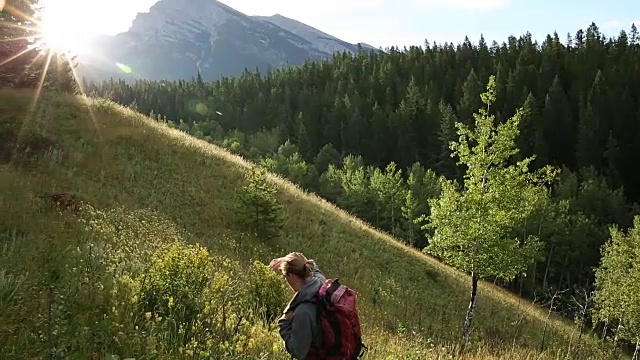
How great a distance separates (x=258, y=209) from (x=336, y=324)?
14193mm

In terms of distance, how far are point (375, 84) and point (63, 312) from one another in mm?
122477

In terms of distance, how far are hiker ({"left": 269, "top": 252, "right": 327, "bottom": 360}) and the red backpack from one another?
0.07 m

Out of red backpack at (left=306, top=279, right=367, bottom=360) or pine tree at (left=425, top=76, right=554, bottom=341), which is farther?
pine tree at (left=425, top=76, right=554, bottom=341)

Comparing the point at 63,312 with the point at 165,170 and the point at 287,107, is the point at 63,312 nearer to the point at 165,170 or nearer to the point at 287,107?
the point at 165,170

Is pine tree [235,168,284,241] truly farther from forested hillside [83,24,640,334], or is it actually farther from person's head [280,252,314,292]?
forested hillside [83,24,640,334]

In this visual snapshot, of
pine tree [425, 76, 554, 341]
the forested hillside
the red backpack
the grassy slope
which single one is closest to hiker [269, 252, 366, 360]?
the red backpack

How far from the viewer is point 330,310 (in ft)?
14.1

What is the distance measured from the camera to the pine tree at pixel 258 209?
17953 millimetres

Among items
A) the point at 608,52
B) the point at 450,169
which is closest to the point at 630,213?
the point at 450,169

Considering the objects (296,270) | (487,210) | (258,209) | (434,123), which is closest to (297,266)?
(296,270)

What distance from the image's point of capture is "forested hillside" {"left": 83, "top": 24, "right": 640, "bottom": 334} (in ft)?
212

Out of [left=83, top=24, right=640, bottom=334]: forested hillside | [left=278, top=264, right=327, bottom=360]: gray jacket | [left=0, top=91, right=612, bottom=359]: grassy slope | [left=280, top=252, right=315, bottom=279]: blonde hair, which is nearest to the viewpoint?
[left=278, top=264, right=327, bottom=360]: gray jacket

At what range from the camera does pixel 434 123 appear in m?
97.2

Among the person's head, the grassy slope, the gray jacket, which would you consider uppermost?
the person's head
